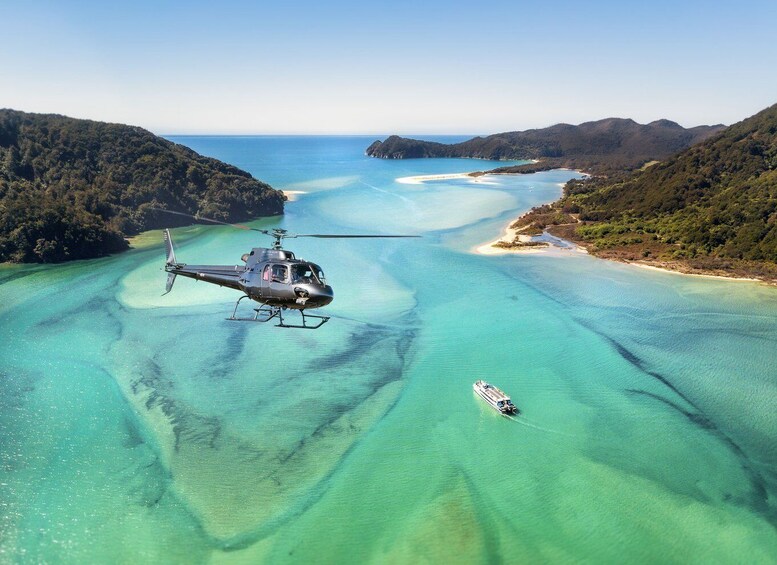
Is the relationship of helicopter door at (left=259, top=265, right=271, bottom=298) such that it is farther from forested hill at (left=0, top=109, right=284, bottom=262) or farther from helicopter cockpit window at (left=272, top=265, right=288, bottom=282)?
forested hill at (left=0, top=109, right=284, bottom=262)

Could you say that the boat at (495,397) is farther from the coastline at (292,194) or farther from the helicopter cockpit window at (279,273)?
the coastline at (292,194)

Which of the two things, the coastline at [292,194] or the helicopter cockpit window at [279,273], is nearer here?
the helicopter cockpit window at [279,273]

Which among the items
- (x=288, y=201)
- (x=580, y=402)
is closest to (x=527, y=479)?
(x=580, y=402)

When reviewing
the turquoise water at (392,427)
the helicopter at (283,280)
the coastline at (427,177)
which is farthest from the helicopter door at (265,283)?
the coastline at (427,177)

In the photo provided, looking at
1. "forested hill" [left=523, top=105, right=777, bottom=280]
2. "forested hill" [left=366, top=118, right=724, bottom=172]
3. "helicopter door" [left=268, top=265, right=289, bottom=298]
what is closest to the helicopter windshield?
"helicopter door" [left=268, top=265, right=289, bottom=298]

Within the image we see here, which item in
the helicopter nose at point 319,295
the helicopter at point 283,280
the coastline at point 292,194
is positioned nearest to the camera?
the helicopter nose at point 319,295

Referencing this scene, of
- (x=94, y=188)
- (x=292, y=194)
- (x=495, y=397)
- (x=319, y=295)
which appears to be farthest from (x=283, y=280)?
(x=292, y=194)

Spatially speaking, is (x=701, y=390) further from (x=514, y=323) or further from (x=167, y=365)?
(x=167, y=365)
